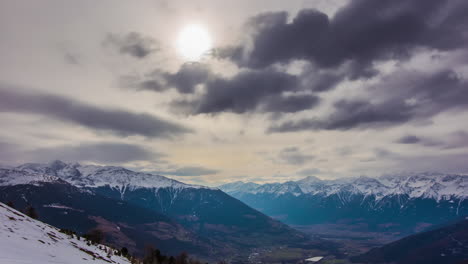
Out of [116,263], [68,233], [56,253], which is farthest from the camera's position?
[68,233]

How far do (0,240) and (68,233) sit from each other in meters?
26.5

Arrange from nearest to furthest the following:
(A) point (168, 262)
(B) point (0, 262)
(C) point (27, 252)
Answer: (B) point (0, 262) → (C) point (27, 252) → (A) point (168, 262)

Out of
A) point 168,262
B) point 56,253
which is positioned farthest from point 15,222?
point 168,262

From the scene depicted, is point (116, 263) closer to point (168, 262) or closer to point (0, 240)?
A: point (0, 240)

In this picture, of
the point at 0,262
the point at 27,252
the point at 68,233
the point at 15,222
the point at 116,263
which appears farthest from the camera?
the point at 68,233

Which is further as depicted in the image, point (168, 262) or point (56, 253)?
point (168, 262)

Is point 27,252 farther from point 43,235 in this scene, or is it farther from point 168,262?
point 168,262

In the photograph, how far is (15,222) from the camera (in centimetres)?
3884

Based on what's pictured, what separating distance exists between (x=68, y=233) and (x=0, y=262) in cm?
3456

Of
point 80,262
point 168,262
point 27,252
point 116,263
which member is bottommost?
point 168,262

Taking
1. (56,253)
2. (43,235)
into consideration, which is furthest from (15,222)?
(56,253)

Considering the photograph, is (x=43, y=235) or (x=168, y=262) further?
(x=168, y=262)

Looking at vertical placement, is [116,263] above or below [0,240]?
below

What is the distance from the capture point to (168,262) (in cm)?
12888
